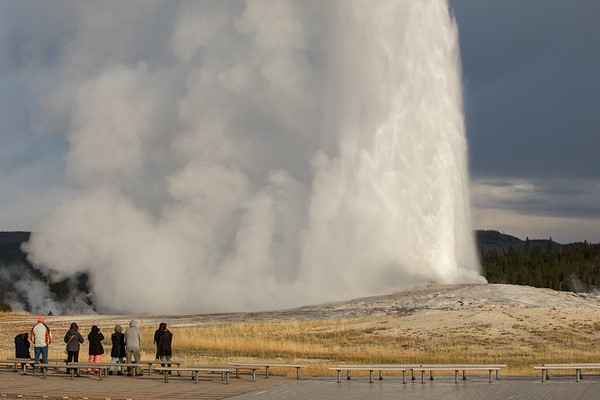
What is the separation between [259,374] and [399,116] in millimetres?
48484

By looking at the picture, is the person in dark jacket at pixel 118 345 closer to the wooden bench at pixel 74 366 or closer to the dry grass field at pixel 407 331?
the wooden bench at pixel 74 366

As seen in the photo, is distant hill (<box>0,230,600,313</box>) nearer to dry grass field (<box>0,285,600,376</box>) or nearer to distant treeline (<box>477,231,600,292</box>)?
distant treeline (<box>477,231,600,292</box>)

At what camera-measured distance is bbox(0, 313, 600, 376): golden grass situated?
34.3m

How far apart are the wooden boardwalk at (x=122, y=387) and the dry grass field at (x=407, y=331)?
3.95m

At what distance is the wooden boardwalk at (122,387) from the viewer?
2239 cm

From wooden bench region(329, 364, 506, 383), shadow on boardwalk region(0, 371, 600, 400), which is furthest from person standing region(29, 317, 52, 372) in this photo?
wooden bench region(329, 364, 506, 383)

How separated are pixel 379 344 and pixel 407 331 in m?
4.37

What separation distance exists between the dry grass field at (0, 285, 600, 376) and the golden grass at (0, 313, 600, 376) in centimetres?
4

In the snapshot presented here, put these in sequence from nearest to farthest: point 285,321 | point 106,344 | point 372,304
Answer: point 106,344
point 285,321
point 372,304

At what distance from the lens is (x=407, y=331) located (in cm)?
4509

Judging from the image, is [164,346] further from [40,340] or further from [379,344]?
[379,344]

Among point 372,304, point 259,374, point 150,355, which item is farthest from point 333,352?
point 372,304

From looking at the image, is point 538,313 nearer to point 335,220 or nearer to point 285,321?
point 285,321

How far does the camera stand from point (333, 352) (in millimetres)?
37844
